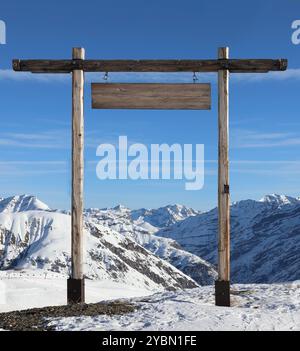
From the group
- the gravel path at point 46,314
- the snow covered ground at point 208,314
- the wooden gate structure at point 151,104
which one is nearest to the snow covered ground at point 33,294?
the snow covered ground at point 208,314

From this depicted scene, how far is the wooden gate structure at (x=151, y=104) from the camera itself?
16.0 meters

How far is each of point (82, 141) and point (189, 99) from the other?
3.54 meters

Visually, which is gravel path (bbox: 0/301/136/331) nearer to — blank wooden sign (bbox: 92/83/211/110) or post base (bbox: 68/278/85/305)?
post base (bbox: 68/278/85/305)

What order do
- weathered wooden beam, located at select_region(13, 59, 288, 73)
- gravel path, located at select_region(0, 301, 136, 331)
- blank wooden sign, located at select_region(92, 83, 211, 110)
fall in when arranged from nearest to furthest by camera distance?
gravel path, located at select_region(0, 301, 136, 331) → weathered wooden beam, located at select_region(13, 59, 288, 73) → blank wooden sign, located at select_region(92, 83, 211, 110)

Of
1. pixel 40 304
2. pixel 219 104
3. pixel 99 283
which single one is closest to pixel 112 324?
pixel 219 104

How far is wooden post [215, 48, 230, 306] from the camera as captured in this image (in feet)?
52.4

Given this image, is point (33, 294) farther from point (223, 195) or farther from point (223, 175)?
point (223, 175)

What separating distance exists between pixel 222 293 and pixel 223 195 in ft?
9.63

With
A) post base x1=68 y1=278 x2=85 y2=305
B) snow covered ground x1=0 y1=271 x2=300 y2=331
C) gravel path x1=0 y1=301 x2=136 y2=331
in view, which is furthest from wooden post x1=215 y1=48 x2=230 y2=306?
post base x1=68 y1=278 x2=85 y2=305

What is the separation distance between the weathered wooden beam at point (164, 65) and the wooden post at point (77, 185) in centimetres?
34

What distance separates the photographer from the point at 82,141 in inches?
648

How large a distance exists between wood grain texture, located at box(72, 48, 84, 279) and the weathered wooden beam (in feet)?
1.21

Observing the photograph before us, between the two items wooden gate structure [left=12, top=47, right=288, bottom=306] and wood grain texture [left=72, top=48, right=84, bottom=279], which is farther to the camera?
wood grain texture [left=72, top=48, right=84, bottom=279]
